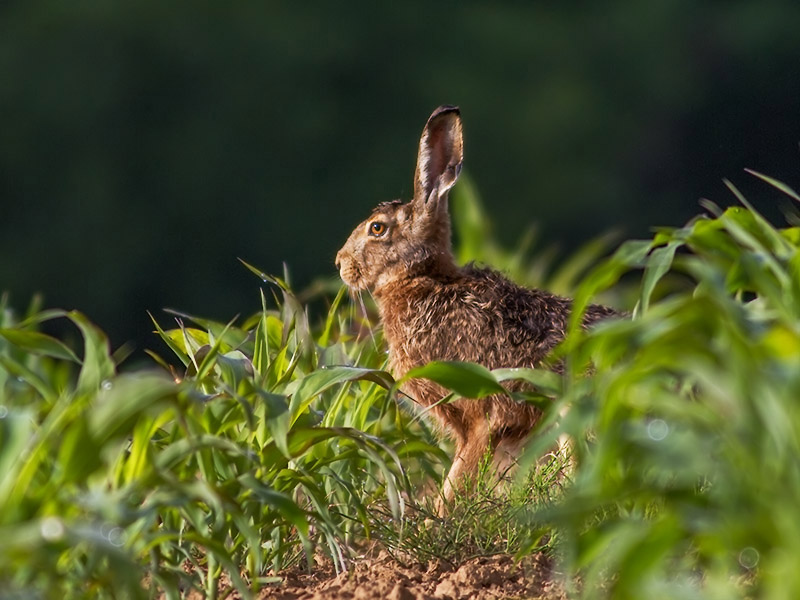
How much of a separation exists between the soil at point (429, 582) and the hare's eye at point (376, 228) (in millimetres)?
1699

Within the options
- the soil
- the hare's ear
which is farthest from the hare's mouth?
the soil

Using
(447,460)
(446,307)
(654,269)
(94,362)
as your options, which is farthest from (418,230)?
(94,362)

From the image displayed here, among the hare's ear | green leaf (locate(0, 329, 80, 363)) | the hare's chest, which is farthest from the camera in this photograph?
the hare's ear

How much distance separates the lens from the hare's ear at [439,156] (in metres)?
4.06

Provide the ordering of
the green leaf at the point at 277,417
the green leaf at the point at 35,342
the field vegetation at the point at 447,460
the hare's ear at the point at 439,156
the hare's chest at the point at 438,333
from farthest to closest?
the hare's ear at the point at 439,156, the hare's chest at the point at 438,333, the green leaf at the point at 35,342, the green leaf at the point at 277,417, the field vegetation at the point at 447,460

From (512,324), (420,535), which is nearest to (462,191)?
(512,324)

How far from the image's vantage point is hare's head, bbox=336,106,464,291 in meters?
4.11

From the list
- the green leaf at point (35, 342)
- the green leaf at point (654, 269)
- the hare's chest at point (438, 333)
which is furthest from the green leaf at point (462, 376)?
the hare's chest at point (438, 333)

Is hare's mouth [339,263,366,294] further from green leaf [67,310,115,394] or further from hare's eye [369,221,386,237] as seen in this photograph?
green leaf [67,310,115,394]

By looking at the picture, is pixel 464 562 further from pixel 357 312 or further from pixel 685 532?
pixel 357 312

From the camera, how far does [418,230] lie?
420cm

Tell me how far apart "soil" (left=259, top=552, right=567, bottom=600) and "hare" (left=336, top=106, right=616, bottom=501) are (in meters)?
0.48

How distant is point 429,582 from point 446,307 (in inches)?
53.1

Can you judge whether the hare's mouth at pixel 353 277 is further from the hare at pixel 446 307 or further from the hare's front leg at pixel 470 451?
the hare's front leg at pixel 470 451
